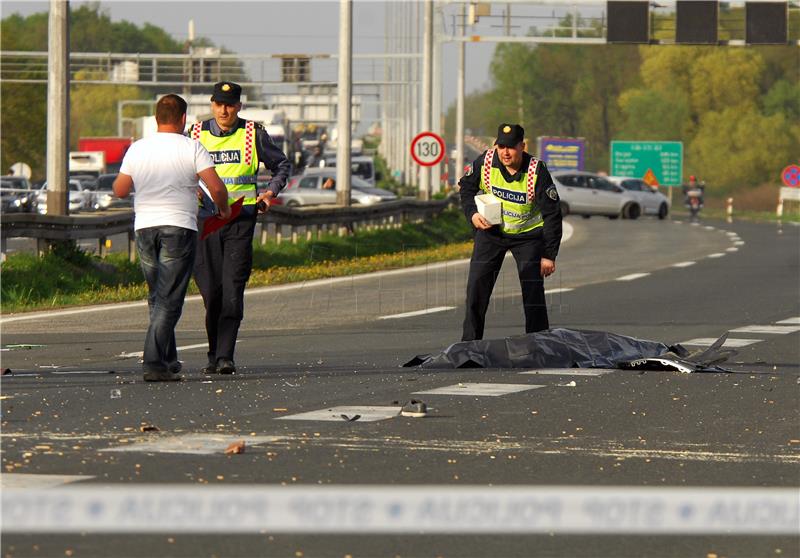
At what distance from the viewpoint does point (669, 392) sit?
1145 cm

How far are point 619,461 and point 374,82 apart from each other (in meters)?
96.7

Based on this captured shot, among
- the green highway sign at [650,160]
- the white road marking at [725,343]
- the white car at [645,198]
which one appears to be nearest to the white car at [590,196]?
the white car at [645,198]

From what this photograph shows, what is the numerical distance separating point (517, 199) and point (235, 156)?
240 centimetres

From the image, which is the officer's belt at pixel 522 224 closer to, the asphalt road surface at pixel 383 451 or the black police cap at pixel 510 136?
the black police cap at pixel 510 136

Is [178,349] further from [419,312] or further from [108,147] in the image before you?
[108,147]

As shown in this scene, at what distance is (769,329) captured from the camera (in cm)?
1714

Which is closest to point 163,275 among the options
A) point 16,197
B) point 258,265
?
point 258,265

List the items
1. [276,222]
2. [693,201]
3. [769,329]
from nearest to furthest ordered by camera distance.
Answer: [769,329], [276,222], [693,201]

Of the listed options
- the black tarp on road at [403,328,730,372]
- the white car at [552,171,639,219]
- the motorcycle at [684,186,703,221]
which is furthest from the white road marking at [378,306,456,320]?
the motorcycle at [684,186,703,221]

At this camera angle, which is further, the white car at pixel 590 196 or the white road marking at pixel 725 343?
the white car at pixel 590 196

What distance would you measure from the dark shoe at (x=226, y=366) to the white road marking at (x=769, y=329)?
6.23 metres

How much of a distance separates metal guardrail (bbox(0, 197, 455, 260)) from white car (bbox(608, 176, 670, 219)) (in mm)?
14685

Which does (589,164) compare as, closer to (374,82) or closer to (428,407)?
(374,82)

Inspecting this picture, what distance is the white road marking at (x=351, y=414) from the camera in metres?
9.71
